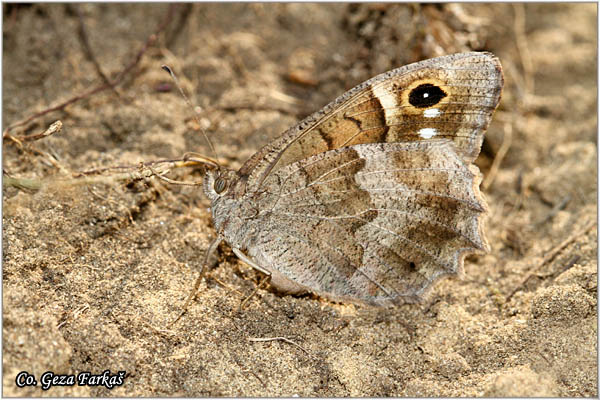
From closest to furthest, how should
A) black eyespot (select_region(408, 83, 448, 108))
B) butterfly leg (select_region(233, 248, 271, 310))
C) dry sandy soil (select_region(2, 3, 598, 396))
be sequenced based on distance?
dry sandy soil (select_region(2, 3, 598, 396)) < black eyespot (select_region(408, 83, 448, 108)) < butterfly leg (select_region(233, 248, 271, 310))

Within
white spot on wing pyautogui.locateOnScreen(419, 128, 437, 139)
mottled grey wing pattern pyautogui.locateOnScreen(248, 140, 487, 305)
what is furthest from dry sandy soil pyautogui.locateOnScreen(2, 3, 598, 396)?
white spot on wing pyautogui.locateOnScreen(419, 128, 437, 139)

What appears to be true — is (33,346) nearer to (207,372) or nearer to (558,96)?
(207,372)

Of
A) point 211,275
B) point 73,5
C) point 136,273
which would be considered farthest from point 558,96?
point 73,5

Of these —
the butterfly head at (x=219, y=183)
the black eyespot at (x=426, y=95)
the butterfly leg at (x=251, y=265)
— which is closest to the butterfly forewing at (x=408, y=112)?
the black eyespot at (x=426, y=95)

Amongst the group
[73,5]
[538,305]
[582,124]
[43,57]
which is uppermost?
[73,5]

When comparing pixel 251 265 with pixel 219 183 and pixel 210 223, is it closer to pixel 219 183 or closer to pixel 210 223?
pixel 219 183

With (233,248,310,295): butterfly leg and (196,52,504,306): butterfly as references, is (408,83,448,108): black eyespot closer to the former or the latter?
(196,52,504,306): butterfly

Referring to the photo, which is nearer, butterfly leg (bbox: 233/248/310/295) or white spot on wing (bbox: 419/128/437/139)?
white spot on wing (bbox: 419/128/437/139)
